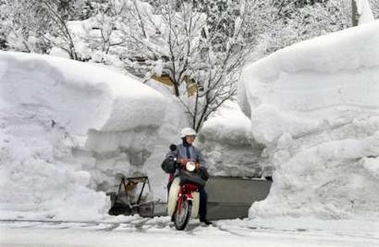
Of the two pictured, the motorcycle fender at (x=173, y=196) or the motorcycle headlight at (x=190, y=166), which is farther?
the motorcycle fender at (x=173, y=196)

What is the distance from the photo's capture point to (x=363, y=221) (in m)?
8.50

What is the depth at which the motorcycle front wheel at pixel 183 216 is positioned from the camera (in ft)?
28.4

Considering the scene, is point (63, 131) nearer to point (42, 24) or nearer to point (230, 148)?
point (230, 148)

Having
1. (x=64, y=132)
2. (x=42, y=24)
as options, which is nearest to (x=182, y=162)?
(x=64, y=132)

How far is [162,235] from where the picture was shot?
320 inches

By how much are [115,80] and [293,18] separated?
1679cm

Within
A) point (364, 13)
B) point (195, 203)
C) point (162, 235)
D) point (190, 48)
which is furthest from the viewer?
point (190, 48)

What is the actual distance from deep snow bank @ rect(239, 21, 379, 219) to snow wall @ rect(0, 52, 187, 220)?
2.49 meters

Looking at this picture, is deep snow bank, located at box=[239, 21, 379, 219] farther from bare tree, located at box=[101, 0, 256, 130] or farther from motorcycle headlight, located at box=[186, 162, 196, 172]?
bare tree, located at box=[101, 0, 256, 130]

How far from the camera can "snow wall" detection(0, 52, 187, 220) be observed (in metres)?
9.81

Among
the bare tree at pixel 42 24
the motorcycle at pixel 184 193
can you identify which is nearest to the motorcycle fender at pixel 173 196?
the motorcycle at pixel 184 193

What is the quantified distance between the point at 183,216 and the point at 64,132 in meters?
3.06

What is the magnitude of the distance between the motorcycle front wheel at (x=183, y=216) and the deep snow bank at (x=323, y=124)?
1.31 metres

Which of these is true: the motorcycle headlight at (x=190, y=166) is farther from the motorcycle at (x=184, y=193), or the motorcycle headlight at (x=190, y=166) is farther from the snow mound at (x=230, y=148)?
the snow mound at (x=230, y=148)
